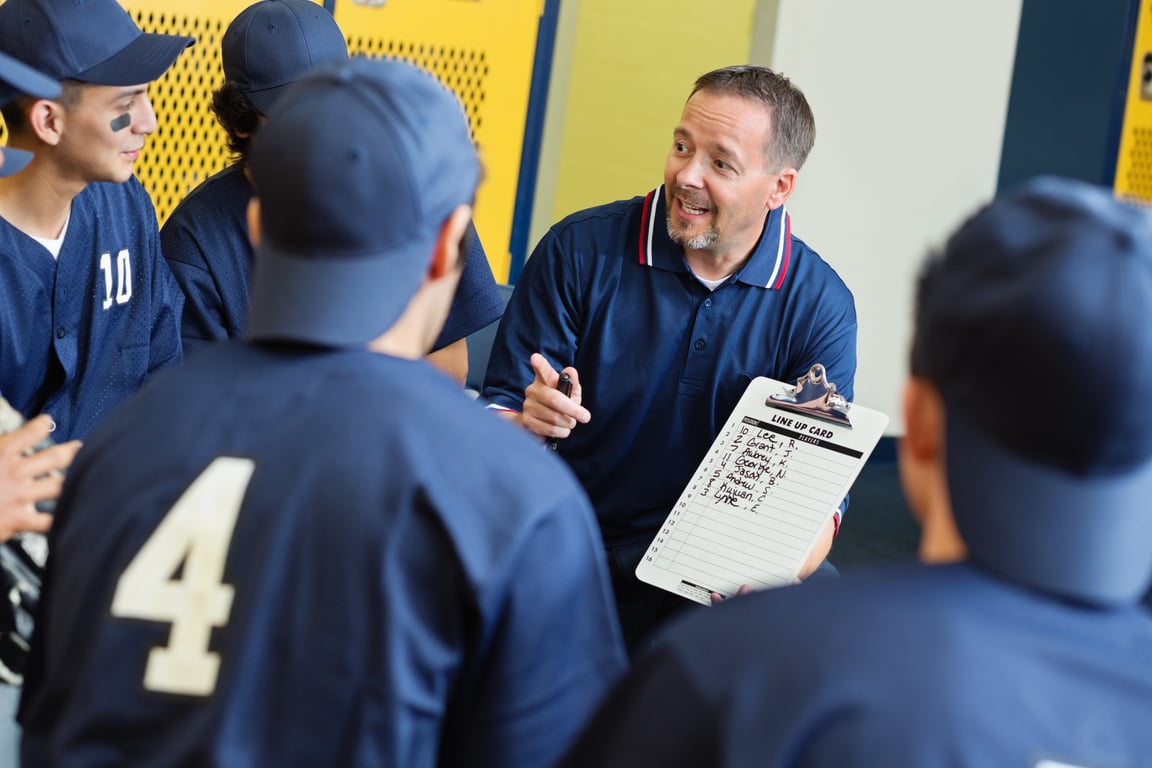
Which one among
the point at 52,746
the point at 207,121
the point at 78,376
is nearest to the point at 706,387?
the point at 78,376

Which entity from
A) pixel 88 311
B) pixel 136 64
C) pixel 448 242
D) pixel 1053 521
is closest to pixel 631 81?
pixel 136 64

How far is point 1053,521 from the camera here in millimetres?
813

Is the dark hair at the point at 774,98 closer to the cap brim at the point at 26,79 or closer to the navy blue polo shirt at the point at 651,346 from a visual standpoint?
the navy blue polo shirt at the point at 651,346

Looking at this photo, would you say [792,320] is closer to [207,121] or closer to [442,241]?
[442,241]

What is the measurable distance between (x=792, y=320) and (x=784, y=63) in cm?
257

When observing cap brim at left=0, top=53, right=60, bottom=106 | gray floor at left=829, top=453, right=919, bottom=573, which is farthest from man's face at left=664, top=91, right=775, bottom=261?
gray floor at left=829, top=453, right=919, bottom=573

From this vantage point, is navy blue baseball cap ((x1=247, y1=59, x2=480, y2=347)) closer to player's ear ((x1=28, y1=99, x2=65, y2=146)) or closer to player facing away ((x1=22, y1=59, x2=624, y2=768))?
player facing away ((x1=22, y1=59, x2=624, y2=768))

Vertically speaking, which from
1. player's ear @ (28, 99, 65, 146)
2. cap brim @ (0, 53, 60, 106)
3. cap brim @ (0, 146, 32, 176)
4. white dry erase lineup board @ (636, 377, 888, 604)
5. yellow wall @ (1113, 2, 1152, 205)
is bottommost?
white dry erase lineup board @ (636, 377, 888, 604)

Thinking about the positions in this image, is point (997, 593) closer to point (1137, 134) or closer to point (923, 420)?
point (923, 420)

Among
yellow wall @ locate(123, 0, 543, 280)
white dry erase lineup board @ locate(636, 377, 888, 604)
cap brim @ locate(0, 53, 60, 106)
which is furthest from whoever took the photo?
yellow wall @ locate(123, 0, 543, 280)

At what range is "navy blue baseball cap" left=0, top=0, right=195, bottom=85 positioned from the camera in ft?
7.04

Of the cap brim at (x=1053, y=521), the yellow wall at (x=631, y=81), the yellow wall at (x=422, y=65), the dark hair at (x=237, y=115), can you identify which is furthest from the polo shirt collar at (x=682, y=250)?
the yellow wall at (x=631, y=81)

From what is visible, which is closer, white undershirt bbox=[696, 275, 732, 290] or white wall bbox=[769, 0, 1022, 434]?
white undershirt bbox=[696, 275, 732, 290]

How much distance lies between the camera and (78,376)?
2248 mm
